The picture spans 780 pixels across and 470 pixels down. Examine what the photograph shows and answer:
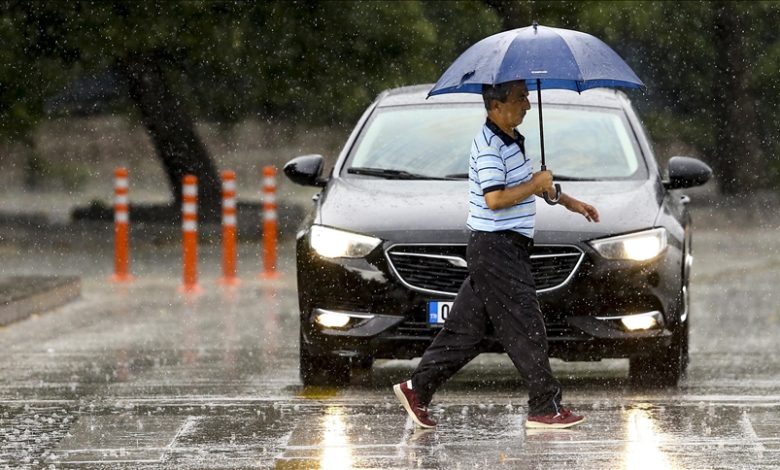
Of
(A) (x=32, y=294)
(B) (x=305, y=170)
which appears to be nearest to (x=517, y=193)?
(B) (x=305, y=170)

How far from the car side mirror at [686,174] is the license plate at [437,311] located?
1.84 m

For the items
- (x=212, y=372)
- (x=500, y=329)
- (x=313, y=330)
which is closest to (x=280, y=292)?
(x=212, y=372)

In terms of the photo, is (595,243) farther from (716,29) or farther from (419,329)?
(716,29)

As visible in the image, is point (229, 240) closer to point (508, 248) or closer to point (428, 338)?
point (428, 338)

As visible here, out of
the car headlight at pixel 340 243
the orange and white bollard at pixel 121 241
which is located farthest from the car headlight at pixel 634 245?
the orange and white bollard at pixel 121 241

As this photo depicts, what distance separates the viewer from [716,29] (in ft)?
105

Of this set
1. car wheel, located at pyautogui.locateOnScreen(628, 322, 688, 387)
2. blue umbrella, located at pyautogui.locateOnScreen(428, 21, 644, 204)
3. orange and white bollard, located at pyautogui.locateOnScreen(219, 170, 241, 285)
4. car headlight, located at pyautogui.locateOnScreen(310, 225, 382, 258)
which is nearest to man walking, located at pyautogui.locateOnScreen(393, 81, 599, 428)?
blue umbrella, located at pyautogui.locateOnScreen(428, 21, 644, 204)

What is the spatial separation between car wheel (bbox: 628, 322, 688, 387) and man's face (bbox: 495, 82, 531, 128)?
7.16 feet

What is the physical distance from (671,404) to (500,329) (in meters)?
1.24

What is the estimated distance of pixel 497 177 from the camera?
838cm

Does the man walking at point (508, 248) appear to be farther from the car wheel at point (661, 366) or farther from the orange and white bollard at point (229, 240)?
the orange and white bollard at point (229, 240)

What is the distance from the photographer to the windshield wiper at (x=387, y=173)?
10.9m

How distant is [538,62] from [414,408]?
1612 mm

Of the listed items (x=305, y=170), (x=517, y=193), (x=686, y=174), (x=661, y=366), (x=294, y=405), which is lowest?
(x=294, y=405)
